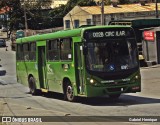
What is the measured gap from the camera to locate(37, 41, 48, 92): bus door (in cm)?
1986

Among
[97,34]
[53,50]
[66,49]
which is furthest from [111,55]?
[53,50]

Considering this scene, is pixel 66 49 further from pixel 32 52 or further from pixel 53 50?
pixel 32 52

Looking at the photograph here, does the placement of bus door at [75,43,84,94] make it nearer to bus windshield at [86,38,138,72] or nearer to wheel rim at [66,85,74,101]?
bus windshield at [86,38,138,72]

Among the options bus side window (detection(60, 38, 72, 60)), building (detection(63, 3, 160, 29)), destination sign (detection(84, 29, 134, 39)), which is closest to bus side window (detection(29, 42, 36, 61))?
bus side window (detection(60, 38, 72, 60))

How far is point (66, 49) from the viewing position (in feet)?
56.4

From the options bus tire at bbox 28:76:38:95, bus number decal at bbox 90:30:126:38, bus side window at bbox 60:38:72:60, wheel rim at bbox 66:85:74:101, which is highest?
bus number decal at bbox 90:30:126:38

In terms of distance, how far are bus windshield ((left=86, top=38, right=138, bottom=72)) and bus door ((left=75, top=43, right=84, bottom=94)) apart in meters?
0.42

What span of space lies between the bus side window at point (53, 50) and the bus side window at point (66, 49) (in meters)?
0.50

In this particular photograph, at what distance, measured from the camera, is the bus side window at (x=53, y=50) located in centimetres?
1822

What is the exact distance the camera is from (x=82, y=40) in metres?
15.7

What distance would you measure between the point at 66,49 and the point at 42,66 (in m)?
3.36

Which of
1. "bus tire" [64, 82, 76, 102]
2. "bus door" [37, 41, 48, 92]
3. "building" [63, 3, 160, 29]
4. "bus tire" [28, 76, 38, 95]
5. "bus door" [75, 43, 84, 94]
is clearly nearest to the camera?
"bus door" [75, 43, 84, 94]

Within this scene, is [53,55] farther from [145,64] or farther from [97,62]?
[145,64]

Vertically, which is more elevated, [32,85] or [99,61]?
[99,61]
